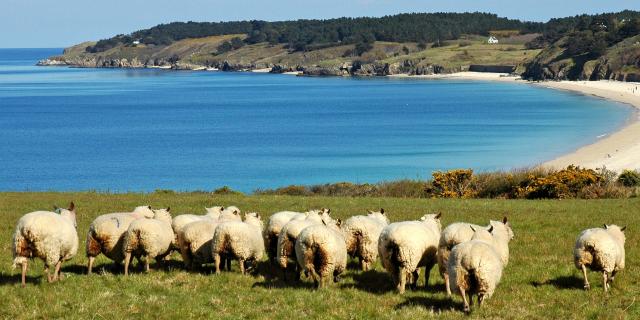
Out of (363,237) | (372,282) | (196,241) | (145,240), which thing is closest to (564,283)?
(372,282)

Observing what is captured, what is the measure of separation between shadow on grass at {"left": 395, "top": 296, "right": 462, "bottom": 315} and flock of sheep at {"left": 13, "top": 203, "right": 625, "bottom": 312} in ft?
1.07

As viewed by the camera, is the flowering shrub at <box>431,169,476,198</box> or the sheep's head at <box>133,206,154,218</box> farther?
the flowering shrub at <box>431,169,476,198</box>

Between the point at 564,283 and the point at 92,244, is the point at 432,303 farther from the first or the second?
the point at 92,244

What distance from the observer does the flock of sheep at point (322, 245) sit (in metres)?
13.6

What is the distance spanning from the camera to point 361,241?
58.1ft

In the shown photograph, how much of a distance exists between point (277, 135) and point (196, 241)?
293 feet

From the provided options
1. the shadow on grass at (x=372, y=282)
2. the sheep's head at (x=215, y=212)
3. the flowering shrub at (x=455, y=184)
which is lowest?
the flowering shrub at (x=455, y=184)

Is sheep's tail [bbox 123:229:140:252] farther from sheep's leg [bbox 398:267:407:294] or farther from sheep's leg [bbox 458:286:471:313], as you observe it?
sheep's leg [bbox 458:286:471:313]

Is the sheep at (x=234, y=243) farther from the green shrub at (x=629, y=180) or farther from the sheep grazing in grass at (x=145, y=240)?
the green shrub at (x=629, y=180)

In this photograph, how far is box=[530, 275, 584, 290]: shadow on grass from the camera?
15789 millimetres

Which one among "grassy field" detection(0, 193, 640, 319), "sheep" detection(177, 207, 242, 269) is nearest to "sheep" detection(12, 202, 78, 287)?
"grassy field" detection(0, 193, 640, 319)

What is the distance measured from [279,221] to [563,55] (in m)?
187

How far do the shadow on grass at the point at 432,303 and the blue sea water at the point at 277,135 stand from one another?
49944 millimetres

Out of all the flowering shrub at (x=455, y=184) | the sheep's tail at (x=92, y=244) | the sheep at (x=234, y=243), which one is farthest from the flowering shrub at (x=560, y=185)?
the sheep's tail at (x=92, y=244)
